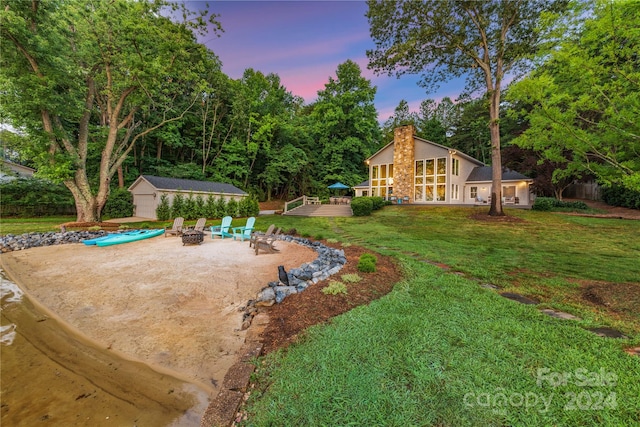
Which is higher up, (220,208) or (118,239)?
(220,208)

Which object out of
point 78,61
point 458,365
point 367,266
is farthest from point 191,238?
point 78,61

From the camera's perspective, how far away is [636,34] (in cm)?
333

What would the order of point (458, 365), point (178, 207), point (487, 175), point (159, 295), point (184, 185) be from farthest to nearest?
1. point (487, 175)
2. point (184, 185)
3. point (178, 207)
4. point (159, 295)
5. point (458, 365)

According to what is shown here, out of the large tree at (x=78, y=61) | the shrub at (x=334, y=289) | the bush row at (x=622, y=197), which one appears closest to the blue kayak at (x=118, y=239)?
the large tree at (x=78, y=61)

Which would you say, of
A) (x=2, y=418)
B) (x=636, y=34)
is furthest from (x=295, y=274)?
(x=636, y=34)

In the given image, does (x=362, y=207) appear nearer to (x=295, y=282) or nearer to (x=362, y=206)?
(x=362, y=206)

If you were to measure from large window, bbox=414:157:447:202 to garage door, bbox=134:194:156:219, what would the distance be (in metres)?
21.2

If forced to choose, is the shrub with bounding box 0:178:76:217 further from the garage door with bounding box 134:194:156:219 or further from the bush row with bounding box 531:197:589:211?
the bush row with bounding box 531:197:589:211

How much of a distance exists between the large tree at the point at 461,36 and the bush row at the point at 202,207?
13.9 metres

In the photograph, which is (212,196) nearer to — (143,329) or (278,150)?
(278,150)

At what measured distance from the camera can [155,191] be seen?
671 inches

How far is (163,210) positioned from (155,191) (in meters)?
1.48

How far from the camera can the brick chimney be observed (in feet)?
70.7

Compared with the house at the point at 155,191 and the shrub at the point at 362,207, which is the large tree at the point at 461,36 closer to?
the shrub at the point at 362,207
